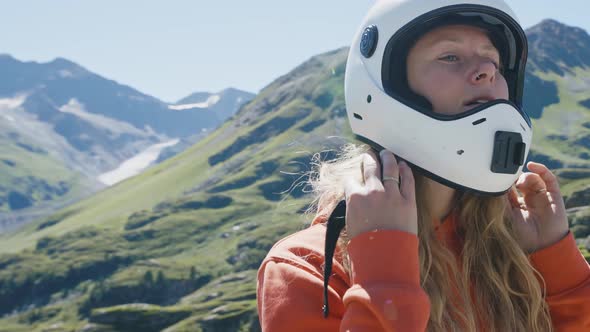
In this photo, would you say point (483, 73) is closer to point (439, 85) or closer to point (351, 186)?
point (439, 85)

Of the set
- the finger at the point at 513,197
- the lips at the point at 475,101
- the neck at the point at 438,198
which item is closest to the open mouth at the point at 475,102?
the lips at the point at 475,101

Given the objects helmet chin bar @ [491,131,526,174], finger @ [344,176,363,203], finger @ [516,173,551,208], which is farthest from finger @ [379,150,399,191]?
finger @ [516,173,551,208]

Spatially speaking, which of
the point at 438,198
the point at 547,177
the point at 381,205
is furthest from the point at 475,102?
the point at 381,205

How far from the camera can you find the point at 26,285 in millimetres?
191125

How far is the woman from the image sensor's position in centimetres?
362

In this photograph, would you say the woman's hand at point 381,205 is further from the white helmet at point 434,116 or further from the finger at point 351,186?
the white helmet at point 434,116

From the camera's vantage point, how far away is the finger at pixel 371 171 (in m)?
3.74

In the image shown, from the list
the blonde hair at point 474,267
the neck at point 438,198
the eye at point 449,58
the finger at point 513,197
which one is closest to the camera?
the blonde hair at point 474,267

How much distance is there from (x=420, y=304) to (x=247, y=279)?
15474cm

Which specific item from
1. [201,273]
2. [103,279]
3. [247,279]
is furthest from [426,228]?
[103,279]

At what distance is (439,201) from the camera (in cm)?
448

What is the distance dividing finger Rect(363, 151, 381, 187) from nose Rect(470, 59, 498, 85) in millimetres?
849

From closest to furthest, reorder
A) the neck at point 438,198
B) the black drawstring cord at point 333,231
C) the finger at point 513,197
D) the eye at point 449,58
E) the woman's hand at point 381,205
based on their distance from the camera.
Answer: the woman's hand at point 381,205 < the black drawstring cord at point 333,231 < the eye at point 449,58 < the neck at point 438,198 < the finger at point 513,197

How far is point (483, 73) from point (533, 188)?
114 cm
